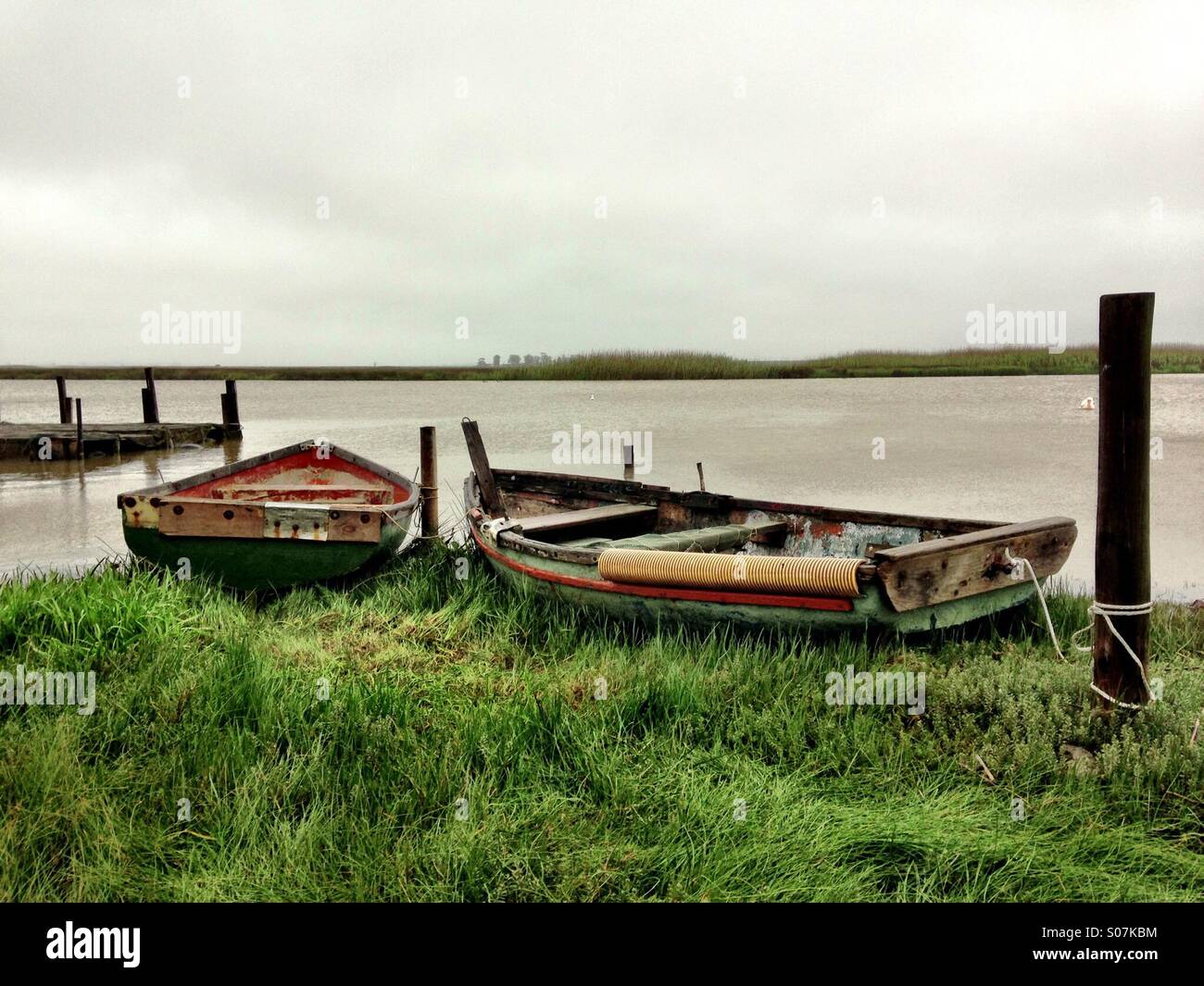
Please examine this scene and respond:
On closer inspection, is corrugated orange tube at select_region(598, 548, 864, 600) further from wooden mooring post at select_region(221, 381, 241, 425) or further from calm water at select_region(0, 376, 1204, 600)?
wooden mooring post at select_region(221, 381, 241, 425)

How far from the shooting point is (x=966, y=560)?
5828 mm

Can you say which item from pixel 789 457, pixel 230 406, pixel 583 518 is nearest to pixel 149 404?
pixel 230 406

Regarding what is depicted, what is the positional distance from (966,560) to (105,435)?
24.9 meters

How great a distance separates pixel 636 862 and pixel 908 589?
2.60 metres

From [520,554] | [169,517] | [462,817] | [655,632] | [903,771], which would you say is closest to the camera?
[462,817]

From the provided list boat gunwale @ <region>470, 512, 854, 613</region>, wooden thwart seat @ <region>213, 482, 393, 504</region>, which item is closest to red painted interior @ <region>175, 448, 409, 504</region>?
wooden thwart seat @ <region>213, 482, 393, 504</region>

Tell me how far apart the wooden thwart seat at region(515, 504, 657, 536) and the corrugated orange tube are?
66.6 inches

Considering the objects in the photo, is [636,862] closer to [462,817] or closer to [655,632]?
[462,817]

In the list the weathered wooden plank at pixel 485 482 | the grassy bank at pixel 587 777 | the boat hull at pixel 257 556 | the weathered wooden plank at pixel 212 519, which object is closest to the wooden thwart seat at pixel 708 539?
the grassy bank at pixel 587 777

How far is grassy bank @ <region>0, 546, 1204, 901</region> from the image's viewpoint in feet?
12.0

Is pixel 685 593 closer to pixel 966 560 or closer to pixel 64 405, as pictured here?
pixel 966 560

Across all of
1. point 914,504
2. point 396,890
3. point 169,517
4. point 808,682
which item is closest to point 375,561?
point 169,517

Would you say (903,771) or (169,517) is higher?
(169,517)

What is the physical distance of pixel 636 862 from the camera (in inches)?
147
